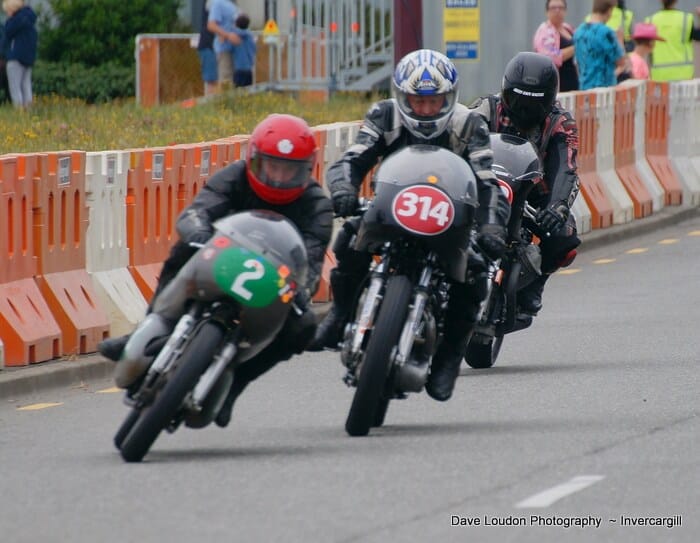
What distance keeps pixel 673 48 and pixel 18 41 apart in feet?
25.0

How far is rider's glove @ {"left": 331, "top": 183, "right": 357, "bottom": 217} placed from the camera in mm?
9766

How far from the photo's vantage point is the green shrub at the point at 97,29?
121ft

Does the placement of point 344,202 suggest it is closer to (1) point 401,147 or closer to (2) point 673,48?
(1) point 401,147

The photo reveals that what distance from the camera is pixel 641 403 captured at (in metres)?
10.6

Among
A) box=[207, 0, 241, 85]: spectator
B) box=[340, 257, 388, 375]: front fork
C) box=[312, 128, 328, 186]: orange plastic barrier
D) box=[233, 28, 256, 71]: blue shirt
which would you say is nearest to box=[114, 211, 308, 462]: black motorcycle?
box=[340, 257, 388, 375]: front fork

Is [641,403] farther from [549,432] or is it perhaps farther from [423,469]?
[423,469]

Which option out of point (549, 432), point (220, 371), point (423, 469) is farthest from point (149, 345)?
point (549, 432)

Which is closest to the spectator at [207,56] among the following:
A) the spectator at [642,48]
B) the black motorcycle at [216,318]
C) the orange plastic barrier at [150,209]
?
the spectator at [642,48]

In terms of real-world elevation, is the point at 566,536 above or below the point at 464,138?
below

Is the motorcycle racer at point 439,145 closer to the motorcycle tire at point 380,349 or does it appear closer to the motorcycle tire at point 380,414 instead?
the motorcycle tire at point 380,414

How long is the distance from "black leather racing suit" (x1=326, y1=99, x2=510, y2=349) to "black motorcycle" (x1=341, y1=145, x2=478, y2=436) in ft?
1.20

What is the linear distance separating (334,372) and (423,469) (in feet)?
12.9

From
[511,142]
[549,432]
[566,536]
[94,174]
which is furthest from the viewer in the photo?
[94,174]

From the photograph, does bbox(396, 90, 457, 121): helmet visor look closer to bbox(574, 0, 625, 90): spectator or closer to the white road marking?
the white road marking
